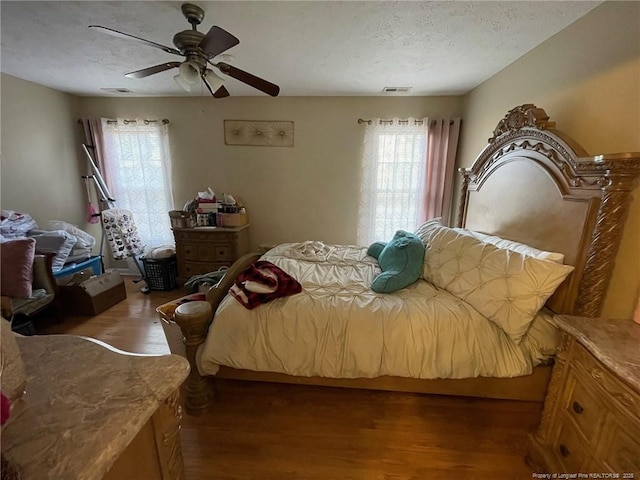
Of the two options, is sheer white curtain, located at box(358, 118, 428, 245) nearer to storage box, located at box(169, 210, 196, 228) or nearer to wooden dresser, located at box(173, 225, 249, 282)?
wooden dresser, located at box(173, 225, 249, 282)

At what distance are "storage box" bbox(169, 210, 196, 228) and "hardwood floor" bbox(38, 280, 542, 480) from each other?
2085mm

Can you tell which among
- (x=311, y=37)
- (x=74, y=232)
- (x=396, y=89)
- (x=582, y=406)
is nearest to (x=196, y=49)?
(x=311, y=37)

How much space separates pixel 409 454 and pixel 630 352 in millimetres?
1056

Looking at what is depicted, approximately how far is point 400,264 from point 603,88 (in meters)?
1.43

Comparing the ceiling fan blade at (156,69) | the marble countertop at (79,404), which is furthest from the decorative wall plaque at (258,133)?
the marble countertop at (79,404)

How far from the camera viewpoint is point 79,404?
0.59m

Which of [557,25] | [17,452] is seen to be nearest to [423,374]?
[17,452]

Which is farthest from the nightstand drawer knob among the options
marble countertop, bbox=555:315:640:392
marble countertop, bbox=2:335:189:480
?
marble countertop, bbox=2:335:189:480

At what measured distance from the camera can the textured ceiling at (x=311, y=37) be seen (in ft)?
4.98

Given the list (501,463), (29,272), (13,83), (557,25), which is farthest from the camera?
(13,83)

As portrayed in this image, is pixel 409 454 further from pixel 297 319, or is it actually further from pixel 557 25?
pixel 557 25

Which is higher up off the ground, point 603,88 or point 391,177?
point 603,88

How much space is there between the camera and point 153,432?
26.6 inches

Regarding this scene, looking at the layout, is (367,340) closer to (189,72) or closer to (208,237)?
(189,72)
